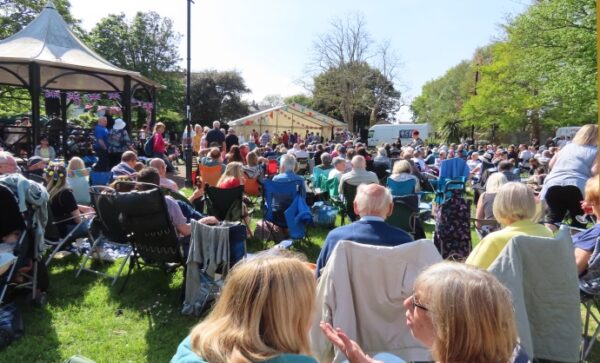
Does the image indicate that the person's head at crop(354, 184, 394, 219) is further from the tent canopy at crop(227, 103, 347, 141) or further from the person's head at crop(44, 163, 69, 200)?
the tent canopy at crop(227, 103, 347, 141)

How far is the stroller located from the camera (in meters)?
3.92

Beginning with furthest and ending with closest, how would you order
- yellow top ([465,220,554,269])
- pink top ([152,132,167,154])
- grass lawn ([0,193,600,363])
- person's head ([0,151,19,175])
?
1. pink top ([152,132,167,154])
2. person's head ([0,151,19,175])
3. grass lawn ([0,193,600,363])
4. yellow top ([465,220,554,269])

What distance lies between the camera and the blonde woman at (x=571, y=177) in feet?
17.4

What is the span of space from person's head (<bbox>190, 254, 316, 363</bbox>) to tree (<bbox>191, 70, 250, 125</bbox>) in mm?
42354

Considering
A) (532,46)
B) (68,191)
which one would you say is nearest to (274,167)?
(68,191)

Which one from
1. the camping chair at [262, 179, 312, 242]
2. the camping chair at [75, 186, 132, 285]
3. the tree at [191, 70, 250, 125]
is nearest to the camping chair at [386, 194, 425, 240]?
the camping chair at [262, 179, 312, 242]

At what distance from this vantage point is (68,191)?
18.0ft

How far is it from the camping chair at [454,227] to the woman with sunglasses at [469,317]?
346cm

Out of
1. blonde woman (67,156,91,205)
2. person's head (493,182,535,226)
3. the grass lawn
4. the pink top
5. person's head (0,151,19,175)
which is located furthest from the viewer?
the pink top

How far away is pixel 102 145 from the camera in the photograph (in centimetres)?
1107

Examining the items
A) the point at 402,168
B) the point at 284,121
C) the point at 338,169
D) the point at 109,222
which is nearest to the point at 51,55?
the point at 338,169

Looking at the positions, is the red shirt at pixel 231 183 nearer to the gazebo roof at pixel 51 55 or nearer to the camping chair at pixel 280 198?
the camping chair at pixel 280 198

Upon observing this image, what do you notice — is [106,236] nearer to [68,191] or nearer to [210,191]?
[68,191]

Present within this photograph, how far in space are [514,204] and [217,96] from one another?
42010 millimetres
